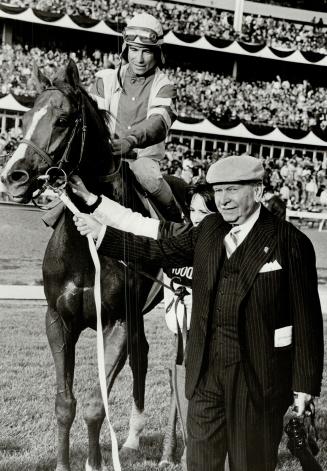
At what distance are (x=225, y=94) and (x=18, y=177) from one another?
31.9 metres

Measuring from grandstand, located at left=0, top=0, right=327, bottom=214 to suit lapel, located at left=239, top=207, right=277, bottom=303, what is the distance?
82.9 feet

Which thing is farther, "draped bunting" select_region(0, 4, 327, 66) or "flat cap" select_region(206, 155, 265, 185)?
"draped bunting" select_region(0, 4, 327, 66)

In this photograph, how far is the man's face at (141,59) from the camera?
494cm

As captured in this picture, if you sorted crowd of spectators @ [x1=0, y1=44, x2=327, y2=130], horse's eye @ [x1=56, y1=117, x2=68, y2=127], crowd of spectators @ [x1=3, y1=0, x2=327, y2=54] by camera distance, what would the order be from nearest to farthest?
horse's eye @ [x1=56, y1=117, x2=68, y2=127]
crowd of spectators @ [x1=0, y1=44, x2=327, y2=130]
crowd of spectators @ [x1=3, y1=0, x2=327, y2=54]

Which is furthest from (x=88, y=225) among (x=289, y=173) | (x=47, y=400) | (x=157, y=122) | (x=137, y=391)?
(x=289, y=173)

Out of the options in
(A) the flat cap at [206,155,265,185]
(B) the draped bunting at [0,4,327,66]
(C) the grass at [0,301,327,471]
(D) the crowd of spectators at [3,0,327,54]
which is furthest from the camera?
(D) the crowd of spectators at [3,0,327,54]

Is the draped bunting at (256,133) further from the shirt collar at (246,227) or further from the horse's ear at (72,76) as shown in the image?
the shirt collar at (246,227)

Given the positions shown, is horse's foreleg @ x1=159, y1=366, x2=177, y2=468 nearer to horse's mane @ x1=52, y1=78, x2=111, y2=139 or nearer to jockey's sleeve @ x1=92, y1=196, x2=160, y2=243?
jockey's sleeve @ x1=92, y1=196, x2=160, y2=243

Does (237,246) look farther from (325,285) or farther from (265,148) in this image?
(265,148)

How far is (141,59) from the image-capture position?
4949 millimetres

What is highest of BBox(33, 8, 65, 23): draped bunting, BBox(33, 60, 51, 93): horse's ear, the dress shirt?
BBox(33, 8, 65, 23): draped bunting

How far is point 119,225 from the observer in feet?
13.3

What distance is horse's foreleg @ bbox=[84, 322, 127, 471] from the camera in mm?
4594

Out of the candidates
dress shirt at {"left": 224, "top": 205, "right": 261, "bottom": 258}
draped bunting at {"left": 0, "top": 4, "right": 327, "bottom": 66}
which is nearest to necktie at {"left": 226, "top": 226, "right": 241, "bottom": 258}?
dress shirt at {"left": 224, "top": 205, "right": 261, "bottom": 258}
